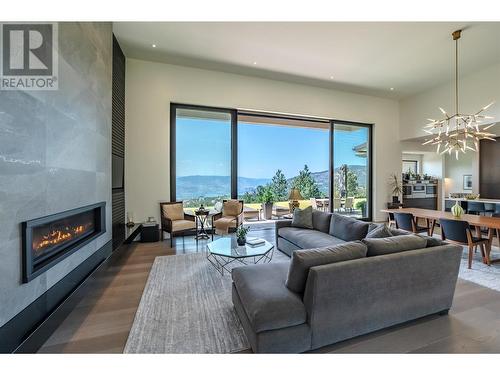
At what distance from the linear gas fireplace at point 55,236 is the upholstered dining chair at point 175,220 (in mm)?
1405

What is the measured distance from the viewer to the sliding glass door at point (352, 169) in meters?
6.90

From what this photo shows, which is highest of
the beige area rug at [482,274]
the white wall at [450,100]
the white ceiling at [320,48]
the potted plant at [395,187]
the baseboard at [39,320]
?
the white ceiling at [320,48]

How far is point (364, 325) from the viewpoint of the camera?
182cm

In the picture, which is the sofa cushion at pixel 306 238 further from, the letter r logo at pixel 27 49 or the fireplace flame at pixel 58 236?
the letter r logo at pixel 27 49

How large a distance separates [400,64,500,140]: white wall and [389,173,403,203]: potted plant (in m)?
1.34

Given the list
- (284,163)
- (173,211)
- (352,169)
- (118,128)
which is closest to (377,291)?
(173,211)

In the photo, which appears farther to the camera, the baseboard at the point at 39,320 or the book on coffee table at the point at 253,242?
the book on coffee table at the point at 253,242

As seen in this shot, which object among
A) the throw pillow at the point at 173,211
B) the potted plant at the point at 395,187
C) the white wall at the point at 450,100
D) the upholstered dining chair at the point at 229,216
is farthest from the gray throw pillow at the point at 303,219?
the white wall at the point at 450,100

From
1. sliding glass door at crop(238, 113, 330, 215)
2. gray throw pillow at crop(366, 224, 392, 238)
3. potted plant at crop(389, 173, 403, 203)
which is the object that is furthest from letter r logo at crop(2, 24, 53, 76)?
potted plant at crop(389, 173, 403, 203)

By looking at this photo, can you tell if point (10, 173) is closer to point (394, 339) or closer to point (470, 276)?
point (394, 339)

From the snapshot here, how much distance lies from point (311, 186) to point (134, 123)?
6336mm

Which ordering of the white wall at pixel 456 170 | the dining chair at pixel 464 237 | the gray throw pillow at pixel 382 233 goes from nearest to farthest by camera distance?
the gray throw pillow at pixel 382 233 → the dining chair at pixel 464 237 → the white wall at pixel 456 170

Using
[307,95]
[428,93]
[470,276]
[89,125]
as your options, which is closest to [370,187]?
[428,93]

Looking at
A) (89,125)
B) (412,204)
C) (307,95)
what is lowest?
(412,204)
